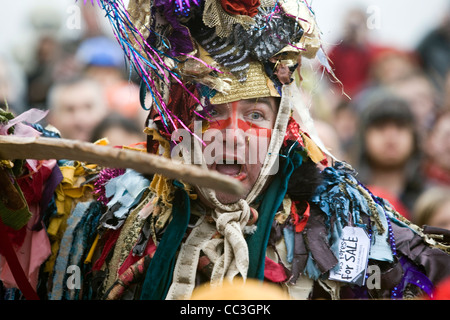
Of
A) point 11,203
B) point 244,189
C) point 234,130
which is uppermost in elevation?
point 234,130

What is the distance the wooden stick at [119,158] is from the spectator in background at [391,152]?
2703 mm

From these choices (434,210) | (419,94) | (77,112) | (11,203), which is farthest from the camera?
(419,94)

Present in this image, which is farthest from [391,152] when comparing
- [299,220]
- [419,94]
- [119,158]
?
[119,158]

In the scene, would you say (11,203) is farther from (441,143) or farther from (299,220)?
(441,143)

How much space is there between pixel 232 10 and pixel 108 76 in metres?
3.63

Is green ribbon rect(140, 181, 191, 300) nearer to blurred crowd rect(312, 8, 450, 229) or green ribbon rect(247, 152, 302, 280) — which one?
green ribbon rect(247, 152, 302, 280)

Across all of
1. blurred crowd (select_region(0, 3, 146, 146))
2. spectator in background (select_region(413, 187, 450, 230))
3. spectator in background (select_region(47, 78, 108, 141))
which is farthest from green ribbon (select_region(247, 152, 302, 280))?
spectator in background (select_region(47, 78, 108, 141))

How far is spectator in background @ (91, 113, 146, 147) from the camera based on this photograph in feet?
16.7

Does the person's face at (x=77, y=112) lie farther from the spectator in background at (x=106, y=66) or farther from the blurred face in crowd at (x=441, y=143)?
the blurred face in crowd at (x=441, y=143)

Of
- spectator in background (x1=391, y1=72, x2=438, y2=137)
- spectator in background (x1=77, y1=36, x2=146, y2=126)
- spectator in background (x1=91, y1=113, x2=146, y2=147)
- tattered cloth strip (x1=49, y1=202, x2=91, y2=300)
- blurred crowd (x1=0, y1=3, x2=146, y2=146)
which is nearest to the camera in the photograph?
tattered cloth strip (x1=49, y1=202, x2=91, y2=300)

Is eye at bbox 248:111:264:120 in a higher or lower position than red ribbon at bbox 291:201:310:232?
higher

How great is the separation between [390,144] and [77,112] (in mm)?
2155

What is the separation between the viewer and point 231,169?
120 inches

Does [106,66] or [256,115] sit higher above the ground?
[256,115]
